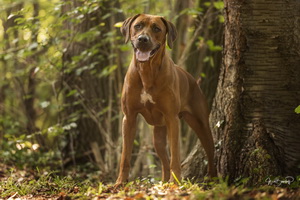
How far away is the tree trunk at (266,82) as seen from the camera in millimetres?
4910

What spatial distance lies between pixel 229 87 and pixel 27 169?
183 inches

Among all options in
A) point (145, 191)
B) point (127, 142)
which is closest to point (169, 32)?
point (127, 142)

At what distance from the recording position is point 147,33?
15.4 feet

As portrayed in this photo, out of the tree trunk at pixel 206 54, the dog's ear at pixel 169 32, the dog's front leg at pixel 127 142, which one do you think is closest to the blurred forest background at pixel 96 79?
the tree trunk at pixel 206 54

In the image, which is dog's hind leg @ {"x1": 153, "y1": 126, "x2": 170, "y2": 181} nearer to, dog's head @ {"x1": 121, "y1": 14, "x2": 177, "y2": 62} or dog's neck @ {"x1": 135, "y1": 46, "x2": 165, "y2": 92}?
dog's neck @ {"x1": 135, "y1": 46, "x2": 165, "y2": 92}

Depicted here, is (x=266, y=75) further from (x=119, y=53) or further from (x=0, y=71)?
(x=0, y=71)

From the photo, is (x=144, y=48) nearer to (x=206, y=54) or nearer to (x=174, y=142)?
(x=174, y=142)

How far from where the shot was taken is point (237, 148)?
16.5ft

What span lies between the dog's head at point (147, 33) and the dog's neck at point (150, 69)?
12cm

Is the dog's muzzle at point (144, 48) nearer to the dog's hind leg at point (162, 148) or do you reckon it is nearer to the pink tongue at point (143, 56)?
the pink tongue at point (143, 56)

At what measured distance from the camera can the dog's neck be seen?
188 inches

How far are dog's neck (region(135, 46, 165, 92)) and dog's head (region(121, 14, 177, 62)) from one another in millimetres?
123

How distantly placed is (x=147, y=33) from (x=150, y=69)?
0.39 metres

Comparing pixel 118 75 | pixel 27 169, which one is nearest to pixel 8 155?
pixel 27 169
